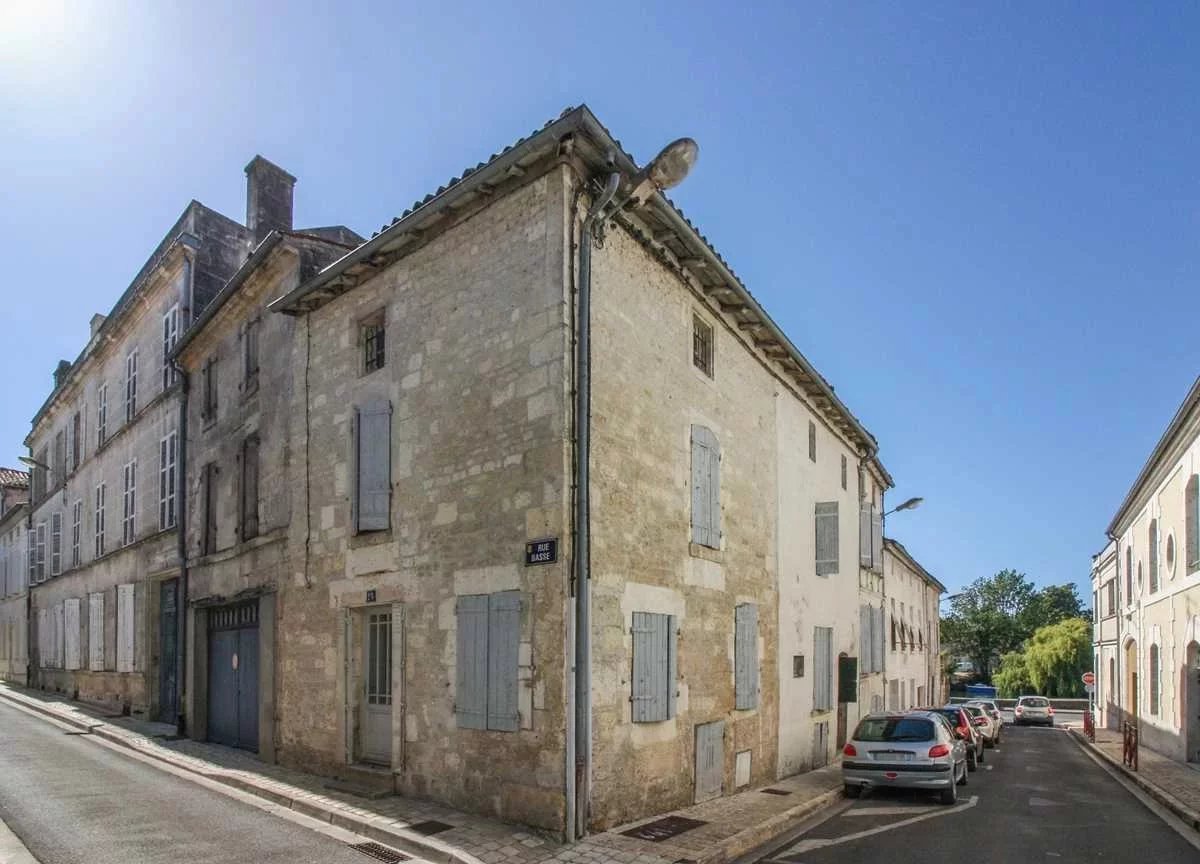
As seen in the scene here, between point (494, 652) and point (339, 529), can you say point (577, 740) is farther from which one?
point (339, 529)

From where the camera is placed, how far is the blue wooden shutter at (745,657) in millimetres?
11578

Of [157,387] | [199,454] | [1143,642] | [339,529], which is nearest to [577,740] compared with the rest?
[339,529]

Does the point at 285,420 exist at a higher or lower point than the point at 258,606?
higher

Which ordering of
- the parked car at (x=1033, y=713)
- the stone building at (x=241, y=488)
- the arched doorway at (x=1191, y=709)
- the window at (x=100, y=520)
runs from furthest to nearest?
the parked car at (x=1033, y=713) → the window at (x=100, y=520) → the arched doorway at (x=1191, y=709) → the stone building at (x=241, y=488)

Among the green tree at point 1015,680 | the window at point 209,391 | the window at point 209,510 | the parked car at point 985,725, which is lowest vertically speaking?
the green tree at point 1015,680

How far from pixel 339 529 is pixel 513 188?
487cm

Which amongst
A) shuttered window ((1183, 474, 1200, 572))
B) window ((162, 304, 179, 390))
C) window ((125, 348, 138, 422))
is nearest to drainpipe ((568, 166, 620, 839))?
window ((162, 304, 179, 390))

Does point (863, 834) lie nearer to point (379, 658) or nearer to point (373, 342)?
point (379, 658)

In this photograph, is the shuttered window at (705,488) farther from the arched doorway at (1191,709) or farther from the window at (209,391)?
the arched doorway at (1191,709)

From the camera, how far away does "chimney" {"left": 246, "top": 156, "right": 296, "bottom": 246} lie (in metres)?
17.4

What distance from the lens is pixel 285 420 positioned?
12508 mm

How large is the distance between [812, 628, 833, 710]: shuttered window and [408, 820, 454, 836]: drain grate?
29.0 feet

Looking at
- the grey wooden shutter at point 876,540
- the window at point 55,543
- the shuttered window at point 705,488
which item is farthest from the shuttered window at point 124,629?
the grey wooden shutter at point 876,540

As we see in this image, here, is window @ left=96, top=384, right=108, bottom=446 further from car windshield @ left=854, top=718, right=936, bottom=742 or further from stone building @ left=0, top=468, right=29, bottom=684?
car windshield @ left=854, top=718, right=936, bottom=742
